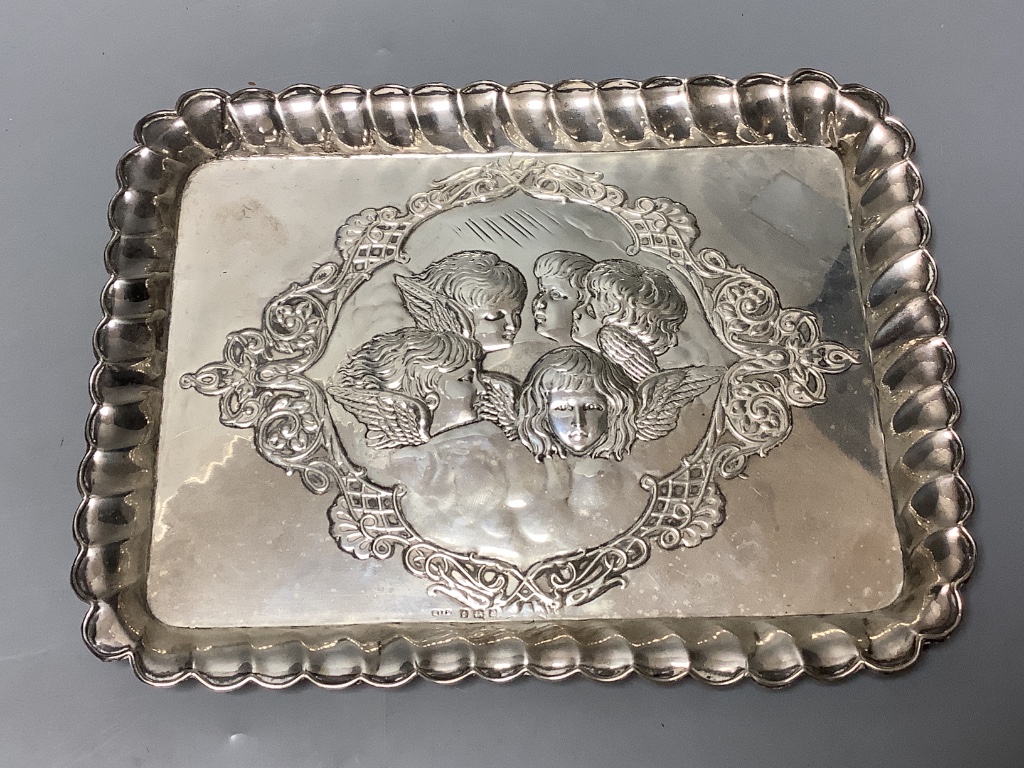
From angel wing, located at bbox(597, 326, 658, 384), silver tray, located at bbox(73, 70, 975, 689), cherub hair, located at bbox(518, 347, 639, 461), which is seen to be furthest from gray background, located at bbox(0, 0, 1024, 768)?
angel wing, located at bbox(597, 326, 658, 384)

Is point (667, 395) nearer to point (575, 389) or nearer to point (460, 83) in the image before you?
point (575, 389)

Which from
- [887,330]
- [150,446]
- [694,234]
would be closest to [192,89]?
[150,446]

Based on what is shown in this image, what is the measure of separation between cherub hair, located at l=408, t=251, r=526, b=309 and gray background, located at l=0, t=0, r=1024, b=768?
40cm

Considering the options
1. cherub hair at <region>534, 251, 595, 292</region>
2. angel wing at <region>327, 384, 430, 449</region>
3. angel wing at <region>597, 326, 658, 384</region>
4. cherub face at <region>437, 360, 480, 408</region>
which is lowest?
angel wing at <region>327, 384, 430, 449</region>

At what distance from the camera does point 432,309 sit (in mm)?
→ 1129

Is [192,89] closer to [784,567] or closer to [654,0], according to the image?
[654,0]

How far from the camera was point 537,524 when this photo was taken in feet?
3.37

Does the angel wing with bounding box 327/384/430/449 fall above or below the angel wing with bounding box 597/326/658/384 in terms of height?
below

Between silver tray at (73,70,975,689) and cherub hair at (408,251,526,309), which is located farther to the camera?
cherub hair at (408,251,526,309)

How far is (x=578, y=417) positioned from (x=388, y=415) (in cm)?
28

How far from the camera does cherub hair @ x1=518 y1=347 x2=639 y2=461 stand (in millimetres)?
1058

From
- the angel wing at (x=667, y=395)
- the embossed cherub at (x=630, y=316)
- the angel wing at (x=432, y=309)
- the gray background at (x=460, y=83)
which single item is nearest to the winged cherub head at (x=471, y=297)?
the angel wing at (x=432, y=309)

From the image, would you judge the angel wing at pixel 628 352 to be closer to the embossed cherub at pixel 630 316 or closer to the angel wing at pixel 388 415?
the embossed cherub at pixel 630 316

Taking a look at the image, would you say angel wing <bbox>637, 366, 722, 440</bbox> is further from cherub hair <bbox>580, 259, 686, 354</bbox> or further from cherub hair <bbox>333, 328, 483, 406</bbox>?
cherub hair <bbox>333, 328, 483, 406</bbox>
